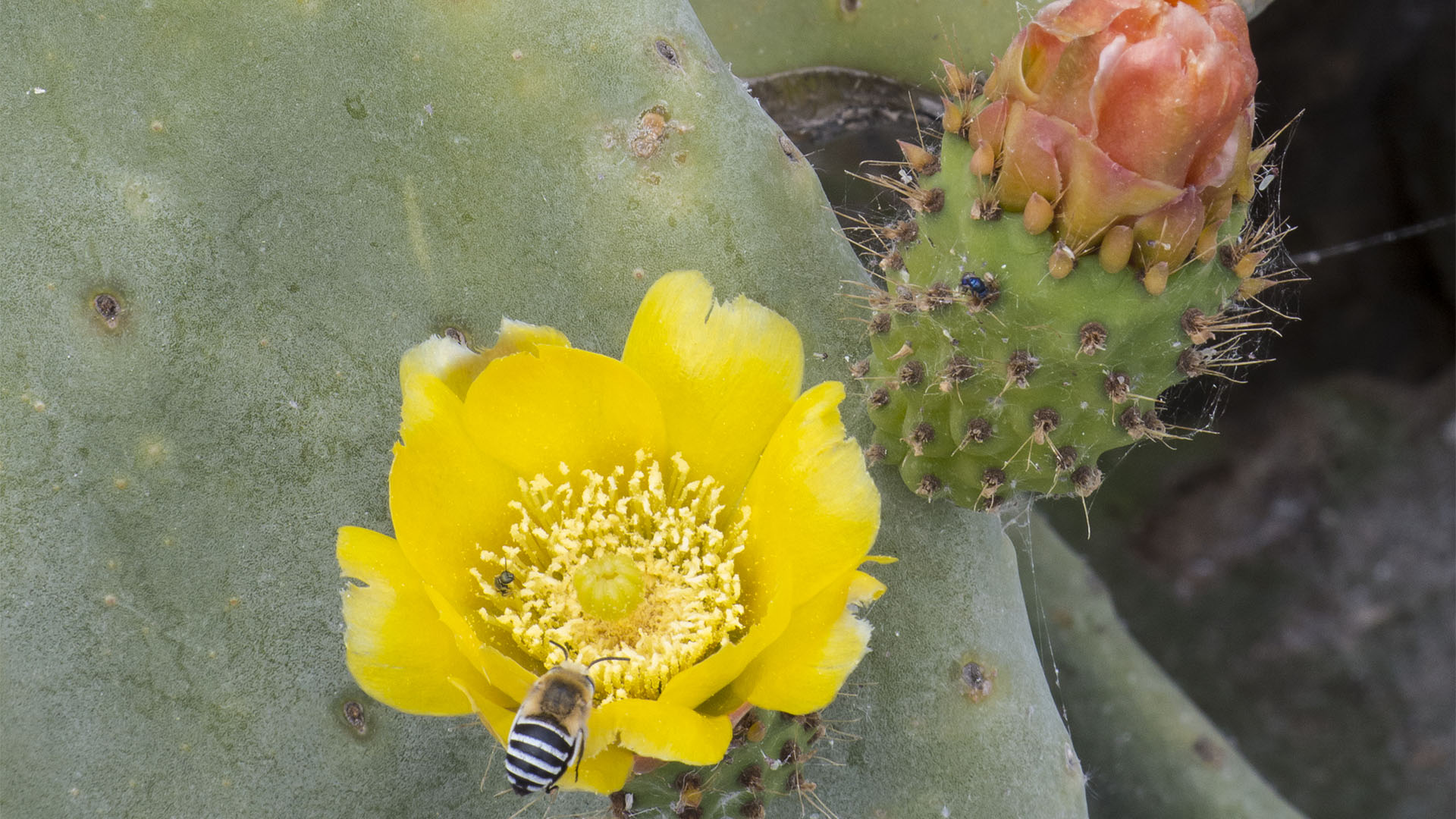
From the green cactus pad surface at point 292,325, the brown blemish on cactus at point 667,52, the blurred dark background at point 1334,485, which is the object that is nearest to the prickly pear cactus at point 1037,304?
the green cactus pad surface at point 292,325

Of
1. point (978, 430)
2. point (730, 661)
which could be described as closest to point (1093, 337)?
point (978, 430)

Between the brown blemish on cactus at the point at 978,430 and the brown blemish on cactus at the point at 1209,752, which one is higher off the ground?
the brown blemish on cactus at the point at 978,430

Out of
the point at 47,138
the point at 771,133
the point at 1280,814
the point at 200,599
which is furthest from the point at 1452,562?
the point at 47,138

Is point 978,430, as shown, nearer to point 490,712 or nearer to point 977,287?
point 977,287

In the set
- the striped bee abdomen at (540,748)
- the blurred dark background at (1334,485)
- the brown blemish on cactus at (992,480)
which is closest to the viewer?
the striped bee abdomen at (540,748)

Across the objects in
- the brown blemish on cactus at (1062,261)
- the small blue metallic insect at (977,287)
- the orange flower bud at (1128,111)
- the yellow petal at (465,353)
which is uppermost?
the orange flower bud at (1128,111)

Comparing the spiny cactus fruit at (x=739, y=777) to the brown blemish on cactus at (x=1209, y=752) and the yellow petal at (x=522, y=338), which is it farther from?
the brown blemish on cactus at (x=1209, y=752)
